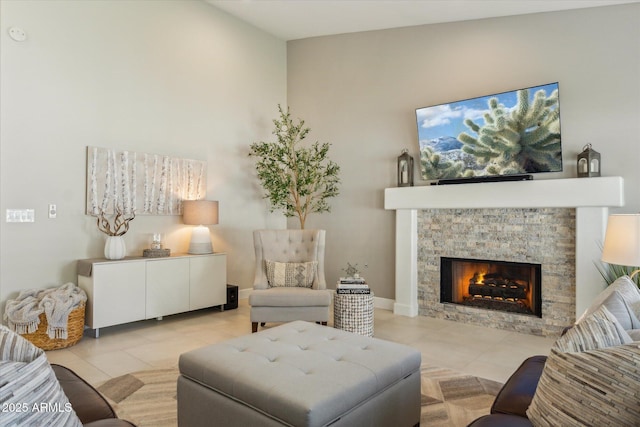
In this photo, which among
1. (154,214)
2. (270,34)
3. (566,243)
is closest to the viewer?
(566,243)

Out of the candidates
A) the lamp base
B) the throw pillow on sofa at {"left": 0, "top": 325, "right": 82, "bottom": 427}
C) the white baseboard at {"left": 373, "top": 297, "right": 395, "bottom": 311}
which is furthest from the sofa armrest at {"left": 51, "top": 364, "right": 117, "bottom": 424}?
the white baseboard at {"left": 373, "top": 297, "right": 395, "bottom": 311}

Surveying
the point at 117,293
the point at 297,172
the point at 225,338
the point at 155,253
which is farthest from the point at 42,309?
the point at 297,172

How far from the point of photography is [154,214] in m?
4.37

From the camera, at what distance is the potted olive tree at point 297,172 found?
5.04 meters

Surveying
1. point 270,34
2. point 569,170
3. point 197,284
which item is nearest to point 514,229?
point 569,170

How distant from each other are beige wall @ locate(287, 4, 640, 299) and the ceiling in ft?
0.34

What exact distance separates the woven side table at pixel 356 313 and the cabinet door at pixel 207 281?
1.63 meters

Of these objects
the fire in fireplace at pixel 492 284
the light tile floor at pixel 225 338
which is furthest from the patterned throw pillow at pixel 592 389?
the fire in fireplace at pixel 492 284

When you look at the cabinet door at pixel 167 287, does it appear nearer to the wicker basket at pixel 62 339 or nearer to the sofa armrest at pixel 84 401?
the wicker basket at pixel 62 339

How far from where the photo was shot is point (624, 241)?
8.02 feet

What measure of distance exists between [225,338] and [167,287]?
2.89 ft

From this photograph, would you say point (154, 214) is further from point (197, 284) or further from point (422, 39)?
point (422, 39)

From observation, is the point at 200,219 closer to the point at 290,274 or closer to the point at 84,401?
the point at 290,274

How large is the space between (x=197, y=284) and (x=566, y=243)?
3628 millimetres
